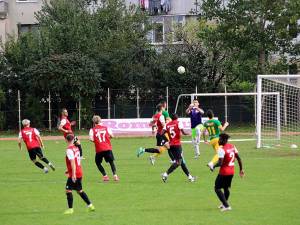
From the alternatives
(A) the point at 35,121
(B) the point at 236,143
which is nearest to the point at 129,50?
(A) the point at 35,121

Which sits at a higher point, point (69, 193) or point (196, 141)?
point (69, 193)

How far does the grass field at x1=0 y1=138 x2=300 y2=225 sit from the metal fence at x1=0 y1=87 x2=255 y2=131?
62.7ft

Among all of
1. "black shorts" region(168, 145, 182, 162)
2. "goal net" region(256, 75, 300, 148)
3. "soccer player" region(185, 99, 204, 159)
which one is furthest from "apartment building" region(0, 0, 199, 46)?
"black shorts" region(168, 145, 182, 162)

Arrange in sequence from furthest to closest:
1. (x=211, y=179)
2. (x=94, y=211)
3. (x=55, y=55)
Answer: (x=55, y=55)
(x=211, y=179)
(x=94, y=211)

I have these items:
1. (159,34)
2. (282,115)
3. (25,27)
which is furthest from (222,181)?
(25,27)

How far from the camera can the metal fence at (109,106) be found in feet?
146

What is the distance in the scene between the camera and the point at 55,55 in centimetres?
4431

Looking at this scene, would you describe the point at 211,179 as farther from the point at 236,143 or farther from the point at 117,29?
the point at 117,29

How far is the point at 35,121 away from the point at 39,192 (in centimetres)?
2759

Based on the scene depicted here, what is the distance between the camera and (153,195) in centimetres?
1647

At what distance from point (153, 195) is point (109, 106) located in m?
28.7

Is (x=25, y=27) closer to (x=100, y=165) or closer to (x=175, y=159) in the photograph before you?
(x=100, y=165)

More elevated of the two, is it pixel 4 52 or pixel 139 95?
pixel 4 52

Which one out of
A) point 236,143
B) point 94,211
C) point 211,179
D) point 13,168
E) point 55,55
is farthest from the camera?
point 55,55
